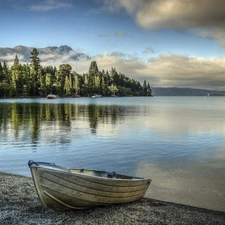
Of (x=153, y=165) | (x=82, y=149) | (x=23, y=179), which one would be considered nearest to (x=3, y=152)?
(x=82, y=149)

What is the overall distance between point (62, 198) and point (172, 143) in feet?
67.2

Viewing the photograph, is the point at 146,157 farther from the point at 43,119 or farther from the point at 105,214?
the point at 43,119

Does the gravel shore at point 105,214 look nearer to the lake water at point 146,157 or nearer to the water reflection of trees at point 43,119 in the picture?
the lake water at point 146,157

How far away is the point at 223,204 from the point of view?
12.4m

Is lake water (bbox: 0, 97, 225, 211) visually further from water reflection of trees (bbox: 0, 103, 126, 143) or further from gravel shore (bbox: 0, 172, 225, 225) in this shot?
water reflection of trees (bbox: 0, 103, 126, 143)

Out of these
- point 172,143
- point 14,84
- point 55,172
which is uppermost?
point 14,84

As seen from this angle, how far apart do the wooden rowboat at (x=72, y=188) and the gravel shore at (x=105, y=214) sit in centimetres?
37

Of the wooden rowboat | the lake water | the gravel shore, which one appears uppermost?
the wooden rowboat

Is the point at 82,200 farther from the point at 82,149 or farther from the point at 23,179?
the point at 82,149

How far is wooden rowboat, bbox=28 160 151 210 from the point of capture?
945cm

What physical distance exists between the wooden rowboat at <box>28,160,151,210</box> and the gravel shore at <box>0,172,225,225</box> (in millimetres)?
370

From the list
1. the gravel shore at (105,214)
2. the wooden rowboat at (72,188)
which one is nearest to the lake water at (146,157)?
the gravel shore at (105,214)

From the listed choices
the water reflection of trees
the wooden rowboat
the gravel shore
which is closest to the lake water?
the gravel shore

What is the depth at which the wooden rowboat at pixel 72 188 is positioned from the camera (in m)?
9.45
